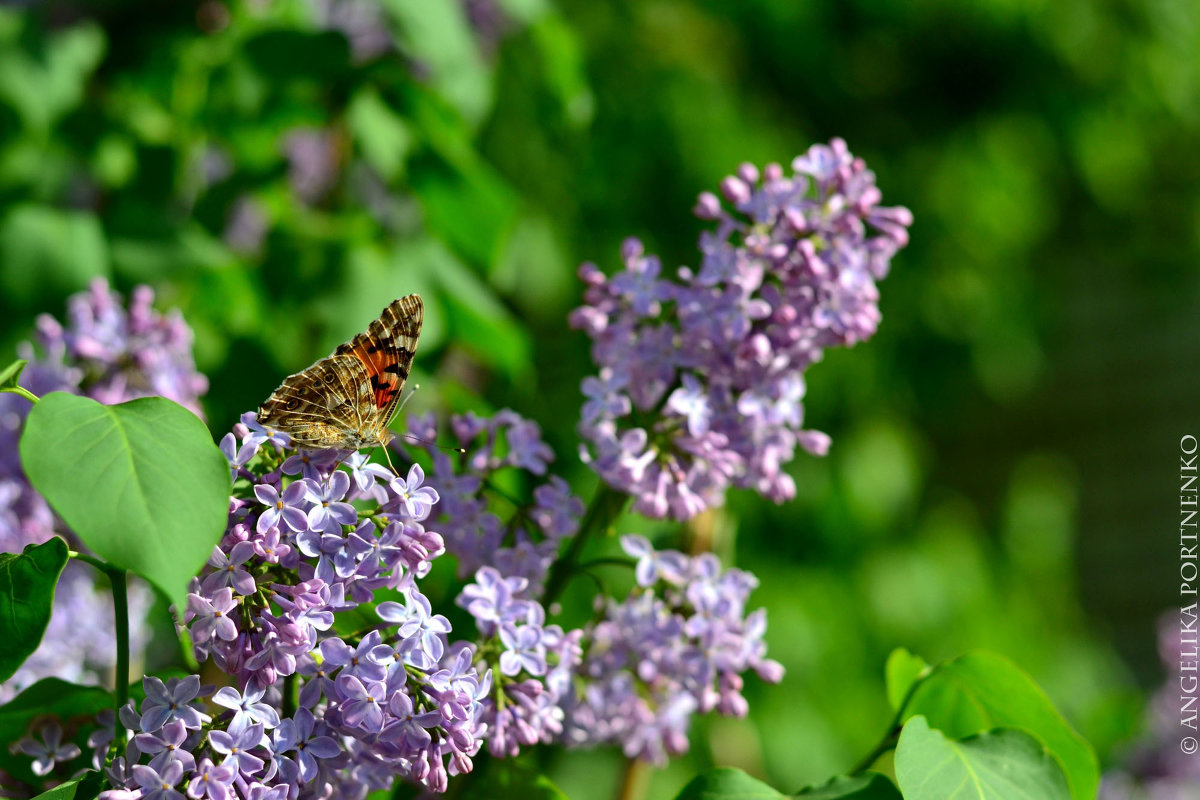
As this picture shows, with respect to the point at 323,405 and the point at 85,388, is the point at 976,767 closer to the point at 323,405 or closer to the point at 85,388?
the point at 323,405

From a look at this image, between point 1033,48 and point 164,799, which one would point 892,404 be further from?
point 164,799

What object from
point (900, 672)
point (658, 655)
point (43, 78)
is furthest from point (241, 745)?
point (43, 78)

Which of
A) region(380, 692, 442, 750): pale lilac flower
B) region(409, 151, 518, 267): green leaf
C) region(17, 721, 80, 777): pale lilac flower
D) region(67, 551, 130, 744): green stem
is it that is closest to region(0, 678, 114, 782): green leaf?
region(17, 721, 80, 777): pale lilac flower

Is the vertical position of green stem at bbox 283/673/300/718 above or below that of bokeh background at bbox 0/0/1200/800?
below

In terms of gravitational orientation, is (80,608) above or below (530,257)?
below

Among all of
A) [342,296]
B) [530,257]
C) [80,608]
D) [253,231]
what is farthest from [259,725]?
[530,257]

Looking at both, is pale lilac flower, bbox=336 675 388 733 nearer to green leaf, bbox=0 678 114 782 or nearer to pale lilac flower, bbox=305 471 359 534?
pale lilac flower, bbox=305 471 359 534

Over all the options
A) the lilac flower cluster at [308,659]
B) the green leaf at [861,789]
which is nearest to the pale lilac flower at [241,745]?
the lilac flower cluster at [308,659]
